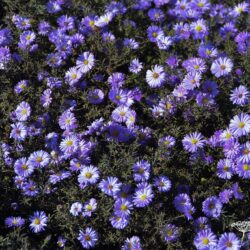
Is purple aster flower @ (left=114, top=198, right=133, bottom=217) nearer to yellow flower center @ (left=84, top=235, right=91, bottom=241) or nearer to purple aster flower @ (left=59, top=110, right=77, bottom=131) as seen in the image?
yellow flower center @ (left=84, top=235, right=91, bottom=241)

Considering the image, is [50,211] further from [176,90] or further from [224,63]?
[224,63]

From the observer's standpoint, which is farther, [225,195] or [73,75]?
[73,75]

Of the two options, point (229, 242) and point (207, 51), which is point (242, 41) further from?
point (229, 242)

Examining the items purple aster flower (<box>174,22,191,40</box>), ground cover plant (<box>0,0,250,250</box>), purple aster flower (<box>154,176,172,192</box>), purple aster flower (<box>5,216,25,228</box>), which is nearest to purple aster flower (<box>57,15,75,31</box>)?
ground cover plant (<box>0,0,250,250</box>)

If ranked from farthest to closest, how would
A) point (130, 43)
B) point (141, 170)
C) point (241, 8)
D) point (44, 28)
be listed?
1. point (241, 8)
2. point (44, 28)
3. point (130, 43)
4. point (141, 170)

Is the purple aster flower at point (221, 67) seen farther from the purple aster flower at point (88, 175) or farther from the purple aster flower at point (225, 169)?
the purple aster flower at point (88, 175)

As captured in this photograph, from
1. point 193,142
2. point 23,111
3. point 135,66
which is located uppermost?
point 135,66

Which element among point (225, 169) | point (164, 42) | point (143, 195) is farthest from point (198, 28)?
point (143, 195)
